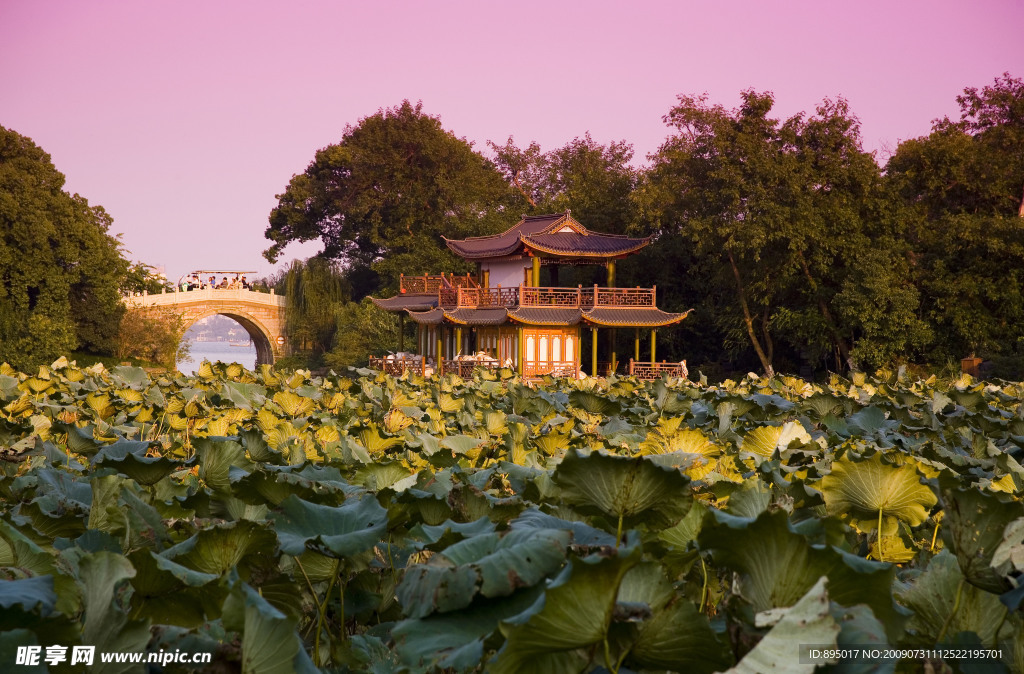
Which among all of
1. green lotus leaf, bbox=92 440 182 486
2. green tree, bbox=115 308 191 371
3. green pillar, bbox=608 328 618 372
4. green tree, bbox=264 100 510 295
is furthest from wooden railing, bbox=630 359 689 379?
green lotus leaf, bbox=92 440 182 486

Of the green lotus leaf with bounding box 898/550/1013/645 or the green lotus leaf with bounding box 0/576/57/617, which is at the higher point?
the green lotus leaf with bounding box 0/576/57/617

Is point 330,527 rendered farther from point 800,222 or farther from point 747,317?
point 747,317

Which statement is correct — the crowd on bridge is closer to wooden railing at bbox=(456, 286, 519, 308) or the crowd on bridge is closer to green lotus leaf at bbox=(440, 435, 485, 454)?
wooden railing at bbox=(456, 286, 519, 308)

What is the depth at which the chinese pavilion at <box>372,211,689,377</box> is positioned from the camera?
26.2m

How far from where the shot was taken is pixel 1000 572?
1121 millimetres

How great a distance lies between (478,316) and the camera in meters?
27.4

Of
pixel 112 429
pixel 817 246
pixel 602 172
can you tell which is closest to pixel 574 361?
pixel 817 246

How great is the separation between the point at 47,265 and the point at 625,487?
3438cm

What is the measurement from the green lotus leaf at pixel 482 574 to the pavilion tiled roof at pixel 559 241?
26.1 metres

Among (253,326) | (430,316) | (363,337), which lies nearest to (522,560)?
(430,316)

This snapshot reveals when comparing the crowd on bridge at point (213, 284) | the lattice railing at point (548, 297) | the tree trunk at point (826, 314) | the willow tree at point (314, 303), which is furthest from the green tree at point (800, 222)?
the crowd on bridge at point (213, 284)

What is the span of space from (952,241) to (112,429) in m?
23.0

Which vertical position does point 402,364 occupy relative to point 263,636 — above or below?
below

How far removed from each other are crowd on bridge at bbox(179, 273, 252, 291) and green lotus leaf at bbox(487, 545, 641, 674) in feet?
143
